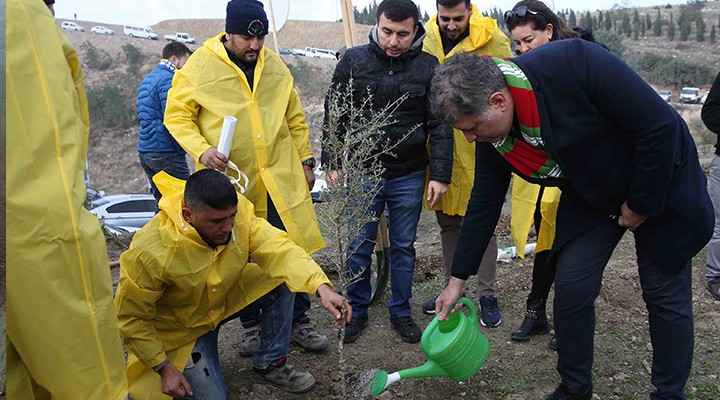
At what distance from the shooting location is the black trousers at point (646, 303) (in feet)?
8.25

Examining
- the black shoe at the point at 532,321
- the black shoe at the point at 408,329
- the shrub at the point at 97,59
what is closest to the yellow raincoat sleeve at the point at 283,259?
the black shoe at the point at 408,329

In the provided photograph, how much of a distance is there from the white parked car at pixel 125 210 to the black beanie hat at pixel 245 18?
8.11 meters

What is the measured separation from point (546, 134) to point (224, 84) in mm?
1769

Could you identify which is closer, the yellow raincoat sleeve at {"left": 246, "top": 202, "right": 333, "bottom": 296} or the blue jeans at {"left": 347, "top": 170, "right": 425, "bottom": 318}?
the yellow raincoat sleeve at {"left": 246, "top": 202, "right": 333, "bottom": 296}

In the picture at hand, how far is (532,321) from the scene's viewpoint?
11.6 ft

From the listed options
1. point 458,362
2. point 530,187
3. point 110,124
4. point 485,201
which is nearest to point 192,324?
point 458,362

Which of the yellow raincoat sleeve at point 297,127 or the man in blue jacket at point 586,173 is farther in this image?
the yellow raincoat sleeve at point 297,127

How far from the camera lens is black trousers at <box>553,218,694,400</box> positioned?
99.0 inches

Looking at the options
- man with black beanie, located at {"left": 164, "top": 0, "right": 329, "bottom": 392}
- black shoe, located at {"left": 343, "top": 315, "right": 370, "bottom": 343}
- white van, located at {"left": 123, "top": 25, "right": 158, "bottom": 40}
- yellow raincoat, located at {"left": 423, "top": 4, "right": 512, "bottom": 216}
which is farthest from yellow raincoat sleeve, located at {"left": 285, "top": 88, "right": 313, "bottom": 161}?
white van, located at {"left": 123, "top": 25, "right": 158, "bottom": 40}

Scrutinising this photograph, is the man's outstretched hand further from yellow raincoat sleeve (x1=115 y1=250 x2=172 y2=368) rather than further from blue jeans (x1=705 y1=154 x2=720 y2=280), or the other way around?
blue jeans (x1=705 y1=154 x2=720 y2=280)

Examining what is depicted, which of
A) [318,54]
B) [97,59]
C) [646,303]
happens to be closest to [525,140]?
[646,303]

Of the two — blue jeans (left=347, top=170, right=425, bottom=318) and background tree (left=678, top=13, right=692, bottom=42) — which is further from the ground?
blue jeans (left=347, top=170, right=425, bottom=318)

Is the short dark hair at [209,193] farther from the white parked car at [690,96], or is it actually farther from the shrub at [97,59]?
the shrub at [97,59]

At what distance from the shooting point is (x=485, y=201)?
2684 millimetres
